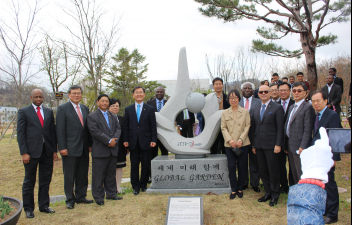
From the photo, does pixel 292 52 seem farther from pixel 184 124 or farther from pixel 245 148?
pixel 245 148

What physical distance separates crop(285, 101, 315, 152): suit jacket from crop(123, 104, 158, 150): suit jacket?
2434 millimetres

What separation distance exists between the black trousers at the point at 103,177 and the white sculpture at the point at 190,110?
1.13m

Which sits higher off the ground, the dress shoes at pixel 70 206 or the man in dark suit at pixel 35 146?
the man in dark suit at pixel 35 146

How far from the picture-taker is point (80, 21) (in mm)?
8328

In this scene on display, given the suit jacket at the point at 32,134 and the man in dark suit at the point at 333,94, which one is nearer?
the suit jacket at the point at 32,134

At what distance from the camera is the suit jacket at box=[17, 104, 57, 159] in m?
3.73

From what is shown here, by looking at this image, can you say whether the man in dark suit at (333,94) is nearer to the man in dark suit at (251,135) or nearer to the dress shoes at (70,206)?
the man in dark suit at (251,135)

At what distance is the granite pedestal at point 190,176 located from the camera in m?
4.60

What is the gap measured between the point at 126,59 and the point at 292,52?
Answer: 29.9ft

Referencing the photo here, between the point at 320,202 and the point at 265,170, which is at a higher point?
the point at 320,202

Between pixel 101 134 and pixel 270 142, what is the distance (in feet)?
9.11

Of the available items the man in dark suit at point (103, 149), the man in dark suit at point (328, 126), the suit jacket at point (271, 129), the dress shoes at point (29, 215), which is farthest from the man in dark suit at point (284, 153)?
the dress shoes at point (29, 215)

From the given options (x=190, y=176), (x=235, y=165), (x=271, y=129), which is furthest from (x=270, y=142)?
(x=190, y=176)

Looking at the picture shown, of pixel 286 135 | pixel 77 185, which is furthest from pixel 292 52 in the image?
pixel 77 185
